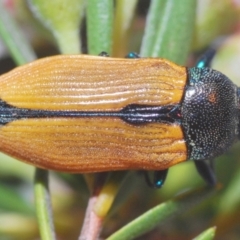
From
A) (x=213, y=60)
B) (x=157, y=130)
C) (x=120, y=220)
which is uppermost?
(x=213, y=60)

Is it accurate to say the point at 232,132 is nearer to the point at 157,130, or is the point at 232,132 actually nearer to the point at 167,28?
the point at 157,130

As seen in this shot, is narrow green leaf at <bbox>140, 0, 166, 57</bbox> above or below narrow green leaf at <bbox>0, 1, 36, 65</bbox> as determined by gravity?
below

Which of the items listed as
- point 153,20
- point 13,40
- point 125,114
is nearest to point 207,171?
point 125,114

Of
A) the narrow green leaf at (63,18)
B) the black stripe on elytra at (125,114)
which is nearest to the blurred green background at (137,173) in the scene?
the narrow green leaf at (63,18)

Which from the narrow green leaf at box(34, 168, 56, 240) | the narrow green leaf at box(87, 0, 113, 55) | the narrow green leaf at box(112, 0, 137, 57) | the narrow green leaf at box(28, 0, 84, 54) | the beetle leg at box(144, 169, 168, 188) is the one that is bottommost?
the narrow green leaf at box(34, 168, 56, 240)

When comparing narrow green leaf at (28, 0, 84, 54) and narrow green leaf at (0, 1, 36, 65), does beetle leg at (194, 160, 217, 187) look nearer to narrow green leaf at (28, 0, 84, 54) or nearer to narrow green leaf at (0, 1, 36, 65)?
narrow green leaf at (28, 0, 84, 54)

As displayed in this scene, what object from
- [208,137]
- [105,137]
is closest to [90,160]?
[105,137]

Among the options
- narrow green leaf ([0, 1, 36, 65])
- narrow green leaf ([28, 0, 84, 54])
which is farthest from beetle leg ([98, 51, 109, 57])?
narrow green leaf ([0, 1, 36, 65])
